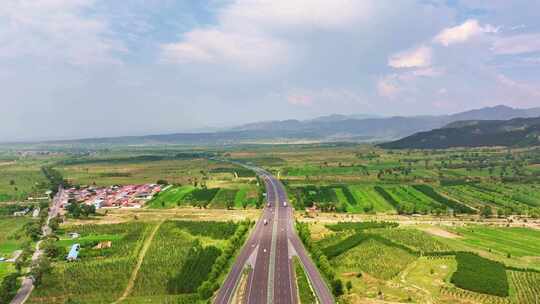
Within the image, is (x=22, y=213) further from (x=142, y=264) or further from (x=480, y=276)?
(x=480, y=276)

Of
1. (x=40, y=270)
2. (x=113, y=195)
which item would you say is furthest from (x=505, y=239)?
(x=113, y=195)

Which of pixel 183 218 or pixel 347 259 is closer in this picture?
pixel 347 259

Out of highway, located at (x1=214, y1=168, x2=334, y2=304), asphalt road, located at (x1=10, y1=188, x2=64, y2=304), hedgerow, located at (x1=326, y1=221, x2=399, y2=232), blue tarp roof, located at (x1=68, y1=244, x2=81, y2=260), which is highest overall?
hedgerow, located at (x1=326, y1=221, x2=399, y2=232)

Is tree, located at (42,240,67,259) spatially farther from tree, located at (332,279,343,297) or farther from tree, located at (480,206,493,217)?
tree, located at (480,206,493,217)

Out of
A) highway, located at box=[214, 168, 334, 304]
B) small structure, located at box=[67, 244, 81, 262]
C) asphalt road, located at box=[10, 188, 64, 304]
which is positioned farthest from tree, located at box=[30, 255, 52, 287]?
highway, located at box=[214, 168, 334, 304]

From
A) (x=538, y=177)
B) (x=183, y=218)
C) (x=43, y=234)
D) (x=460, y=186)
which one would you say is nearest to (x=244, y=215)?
(x=183, y=218)

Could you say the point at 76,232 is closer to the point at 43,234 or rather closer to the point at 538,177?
the point at 43,234
